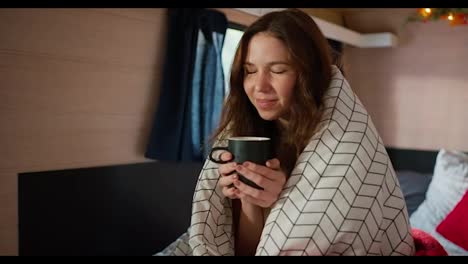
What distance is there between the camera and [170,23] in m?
1.29

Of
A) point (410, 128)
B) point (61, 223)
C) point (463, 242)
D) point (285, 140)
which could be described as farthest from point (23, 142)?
point (410, 128)

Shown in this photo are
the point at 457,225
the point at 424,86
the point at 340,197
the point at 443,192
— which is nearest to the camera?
the point at 340,197

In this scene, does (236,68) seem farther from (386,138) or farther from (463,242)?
(386,138)

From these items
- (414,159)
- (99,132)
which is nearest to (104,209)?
(99,132)

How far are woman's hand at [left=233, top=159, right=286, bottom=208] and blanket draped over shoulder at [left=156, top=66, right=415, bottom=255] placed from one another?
0.01 meters

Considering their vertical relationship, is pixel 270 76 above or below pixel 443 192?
above

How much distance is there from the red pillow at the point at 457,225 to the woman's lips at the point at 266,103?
1357 millimetres

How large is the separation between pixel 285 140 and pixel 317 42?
0.42 feet

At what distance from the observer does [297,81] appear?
18.3 inches

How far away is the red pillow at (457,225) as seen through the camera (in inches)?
60.1

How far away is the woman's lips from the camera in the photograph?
47cm

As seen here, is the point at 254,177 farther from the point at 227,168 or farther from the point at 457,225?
the point at 457,225

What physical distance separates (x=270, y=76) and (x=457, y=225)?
144 cm

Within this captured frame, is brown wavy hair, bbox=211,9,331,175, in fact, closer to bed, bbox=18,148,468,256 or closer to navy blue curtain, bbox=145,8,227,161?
bed, bbox=18,148,468,256
